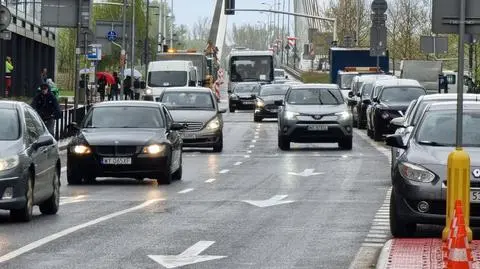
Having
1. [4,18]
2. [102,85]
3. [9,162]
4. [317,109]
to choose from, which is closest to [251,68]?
[102,85]

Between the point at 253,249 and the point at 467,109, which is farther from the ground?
the point at 467,109

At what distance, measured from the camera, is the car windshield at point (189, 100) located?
39844 millimetres

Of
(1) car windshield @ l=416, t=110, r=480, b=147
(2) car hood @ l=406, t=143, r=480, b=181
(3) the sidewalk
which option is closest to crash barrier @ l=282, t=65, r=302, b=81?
(1) car windshield @ l=416, t=110, r=480, b=147

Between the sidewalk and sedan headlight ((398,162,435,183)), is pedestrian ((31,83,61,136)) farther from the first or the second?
the sidewalk

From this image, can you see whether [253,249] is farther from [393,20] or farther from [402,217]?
[393,20]

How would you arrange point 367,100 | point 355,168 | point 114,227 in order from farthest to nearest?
1. point 367,100
2. point 355,168
3. point 114,227

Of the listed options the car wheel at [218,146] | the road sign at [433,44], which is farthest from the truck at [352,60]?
the car wheel at [218,146]

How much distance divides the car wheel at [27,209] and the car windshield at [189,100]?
2071 centimetres

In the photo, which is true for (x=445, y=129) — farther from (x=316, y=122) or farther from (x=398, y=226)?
(x=316, y=122)

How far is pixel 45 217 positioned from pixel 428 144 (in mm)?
4970

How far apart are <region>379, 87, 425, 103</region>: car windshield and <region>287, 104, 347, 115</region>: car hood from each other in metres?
4.20

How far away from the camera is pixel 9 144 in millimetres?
18812

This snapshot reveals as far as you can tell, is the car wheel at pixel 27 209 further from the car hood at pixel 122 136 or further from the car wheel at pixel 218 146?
the car wheel at pixel 218 146

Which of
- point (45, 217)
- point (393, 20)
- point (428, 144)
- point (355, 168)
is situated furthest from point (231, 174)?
point (393, 20)
